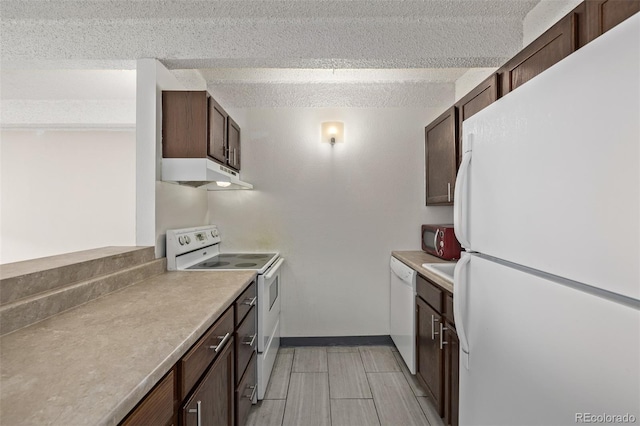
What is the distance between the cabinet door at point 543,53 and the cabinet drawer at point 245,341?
6.54ft

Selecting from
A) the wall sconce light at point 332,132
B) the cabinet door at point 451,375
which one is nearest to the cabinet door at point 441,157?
the wall sconce light at point 332,132

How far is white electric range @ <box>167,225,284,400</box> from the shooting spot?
210 cm

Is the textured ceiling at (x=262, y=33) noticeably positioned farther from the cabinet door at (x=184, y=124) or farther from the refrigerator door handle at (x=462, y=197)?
the refrigerator door handle at (x=462, y=197)

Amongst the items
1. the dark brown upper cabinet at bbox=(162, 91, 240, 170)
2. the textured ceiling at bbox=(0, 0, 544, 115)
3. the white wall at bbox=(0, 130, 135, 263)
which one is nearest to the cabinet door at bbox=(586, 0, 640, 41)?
the textured ceiling at bbox=(0, 0, 544, 115)

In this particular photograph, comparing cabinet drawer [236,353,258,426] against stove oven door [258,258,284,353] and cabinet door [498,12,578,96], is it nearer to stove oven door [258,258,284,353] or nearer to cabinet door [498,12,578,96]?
stove oven door [258,258,284,353]

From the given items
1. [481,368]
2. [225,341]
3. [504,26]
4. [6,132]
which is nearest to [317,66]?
[504,26]

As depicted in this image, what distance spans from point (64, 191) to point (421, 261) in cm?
426

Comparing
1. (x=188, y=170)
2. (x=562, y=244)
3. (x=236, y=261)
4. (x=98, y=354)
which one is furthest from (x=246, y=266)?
(x=562, y=244)

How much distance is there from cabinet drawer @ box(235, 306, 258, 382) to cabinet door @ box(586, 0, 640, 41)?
2.01m

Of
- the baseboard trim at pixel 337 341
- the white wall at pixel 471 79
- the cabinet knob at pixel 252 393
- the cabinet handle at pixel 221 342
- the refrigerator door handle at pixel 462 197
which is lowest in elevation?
the baseboard trim at pixel 337 341

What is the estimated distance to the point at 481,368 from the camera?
3.77 ft

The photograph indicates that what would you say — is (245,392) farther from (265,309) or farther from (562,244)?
(562,244)

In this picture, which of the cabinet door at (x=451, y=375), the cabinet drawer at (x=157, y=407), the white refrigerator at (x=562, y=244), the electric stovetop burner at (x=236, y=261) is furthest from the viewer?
the electric stovetop burner at (x=236, y=261)

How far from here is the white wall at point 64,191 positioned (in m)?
3.82
